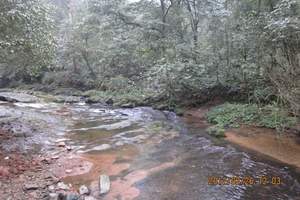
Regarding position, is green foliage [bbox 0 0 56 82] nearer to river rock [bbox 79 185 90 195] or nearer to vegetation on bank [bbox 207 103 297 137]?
river rock [bbox 79 185 90 195]

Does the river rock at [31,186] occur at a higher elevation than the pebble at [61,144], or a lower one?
lower

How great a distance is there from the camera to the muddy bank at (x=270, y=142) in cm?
678

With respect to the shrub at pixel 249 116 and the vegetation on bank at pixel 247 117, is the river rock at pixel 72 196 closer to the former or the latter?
the vegetation on bank at pixel 247 117

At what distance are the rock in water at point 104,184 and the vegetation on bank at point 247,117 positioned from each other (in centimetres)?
388

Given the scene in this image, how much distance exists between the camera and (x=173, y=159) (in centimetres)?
686

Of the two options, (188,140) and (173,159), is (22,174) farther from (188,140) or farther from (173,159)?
(188,140)

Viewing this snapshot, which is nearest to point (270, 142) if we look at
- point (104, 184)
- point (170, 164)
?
point (170, 164)

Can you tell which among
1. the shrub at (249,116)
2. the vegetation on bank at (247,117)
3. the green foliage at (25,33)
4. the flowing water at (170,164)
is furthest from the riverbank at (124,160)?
the green foliage at (25,33)

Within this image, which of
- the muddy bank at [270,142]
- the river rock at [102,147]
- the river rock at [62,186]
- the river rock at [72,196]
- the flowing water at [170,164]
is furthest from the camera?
the river rock at [102,147]

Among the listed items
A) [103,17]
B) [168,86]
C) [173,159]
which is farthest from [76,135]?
[103,17]

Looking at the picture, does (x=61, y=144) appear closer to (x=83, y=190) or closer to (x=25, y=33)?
(x=25, y=33)

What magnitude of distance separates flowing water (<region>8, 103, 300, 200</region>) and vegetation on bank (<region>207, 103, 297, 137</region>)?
2.69 ft

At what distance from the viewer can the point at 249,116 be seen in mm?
9711

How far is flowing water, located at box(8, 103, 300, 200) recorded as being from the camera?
5188mm
